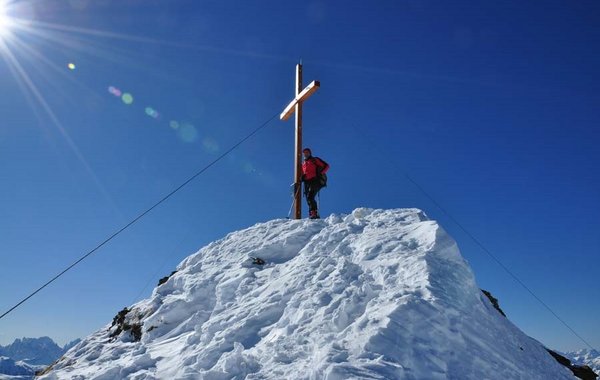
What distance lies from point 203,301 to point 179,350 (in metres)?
1.48

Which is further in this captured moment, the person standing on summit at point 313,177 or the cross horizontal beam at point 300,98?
the cross horizontal beam at point 300,98

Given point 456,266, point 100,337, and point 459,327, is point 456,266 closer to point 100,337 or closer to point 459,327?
point 459,327

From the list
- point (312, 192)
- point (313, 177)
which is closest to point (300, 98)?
point (313, 177)

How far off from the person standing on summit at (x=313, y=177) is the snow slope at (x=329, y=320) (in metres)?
2.43

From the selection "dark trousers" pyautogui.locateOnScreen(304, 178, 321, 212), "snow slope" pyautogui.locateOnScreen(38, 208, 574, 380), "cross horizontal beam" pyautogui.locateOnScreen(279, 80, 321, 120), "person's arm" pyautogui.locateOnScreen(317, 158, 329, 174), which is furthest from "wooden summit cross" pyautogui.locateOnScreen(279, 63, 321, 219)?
"snow slope" pyautogui.locateOnScreen(38, 208, 574, 380)

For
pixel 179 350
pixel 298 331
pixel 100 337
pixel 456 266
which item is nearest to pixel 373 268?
pixel 456 266

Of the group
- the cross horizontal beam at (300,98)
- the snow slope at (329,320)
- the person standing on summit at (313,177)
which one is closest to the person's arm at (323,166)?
the person standing on summit at (313,177)

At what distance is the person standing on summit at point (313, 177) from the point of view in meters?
11.3

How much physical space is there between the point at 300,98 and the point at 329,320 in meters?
8.81

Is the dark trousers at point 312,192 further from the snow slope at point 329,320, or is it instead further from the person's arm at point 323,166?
the snow slope at point 329,320

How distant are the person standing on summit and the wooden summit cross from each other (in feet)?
0.96

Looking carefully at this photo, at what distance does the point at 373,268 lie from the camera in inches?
246

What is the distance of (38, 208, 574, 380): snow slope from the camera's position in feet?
14.2

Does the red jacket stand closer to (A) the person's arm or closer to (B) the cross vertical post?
(A) the person's arm
